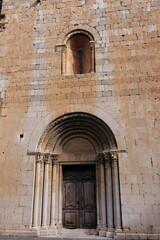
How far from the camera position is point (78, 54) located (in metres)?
8.63

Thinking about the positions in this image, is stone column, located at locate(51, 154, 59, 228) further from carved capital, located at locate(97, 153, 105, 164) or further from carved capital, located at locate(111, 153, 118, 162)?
carved capital, located at locate(111, 153, 118, 162)

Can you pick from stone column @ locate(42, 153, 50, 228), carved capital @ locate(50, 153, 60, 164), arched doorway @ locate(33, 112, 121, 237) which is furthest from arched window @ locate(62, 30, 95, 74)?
stone column @ locate(42, 153, 50, 228)

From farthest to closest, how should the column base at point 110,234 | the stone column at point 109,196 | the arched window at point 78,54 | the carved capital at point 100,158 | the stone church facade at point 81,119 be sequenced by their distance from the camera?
1. the arched window at point 78,54
2. the carved capital at point 100,158
3. the stone church facade at point 81,119
4. the stone column at point 109,196
5. the column base at point 110,234

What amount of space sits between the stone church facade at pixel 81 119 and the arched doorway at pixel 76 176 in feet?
0.10

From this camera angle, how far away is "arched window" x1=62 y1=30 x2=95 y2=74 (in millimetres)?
7902

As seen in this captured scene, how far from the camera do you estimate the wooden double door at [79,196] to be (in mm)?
7096

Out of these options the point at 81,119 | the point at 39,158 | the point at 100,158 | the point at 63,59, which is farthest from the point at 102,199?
the point at 63,59

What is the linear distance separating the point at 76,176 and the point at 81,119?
1.90 metres

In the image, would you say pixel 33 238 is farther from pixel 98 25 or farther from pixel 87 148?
pixel 98 25

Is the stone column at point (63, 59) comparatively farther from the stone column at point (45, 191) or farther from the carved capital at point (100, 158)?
the carved capital at point (100, 158)

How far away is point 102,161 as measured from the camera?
7027 mm

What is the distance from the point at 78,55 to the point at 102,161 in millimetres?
4050

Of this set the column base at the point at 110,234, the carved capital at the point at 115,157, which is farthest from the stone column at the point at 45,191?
the carved capital at the point at 115,157

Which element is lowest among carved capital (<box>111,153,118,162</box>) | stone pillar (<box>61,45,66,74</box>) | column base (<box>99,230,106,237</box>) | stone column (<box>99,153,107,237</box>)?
column base (<box>99,230,106,237</box>)
